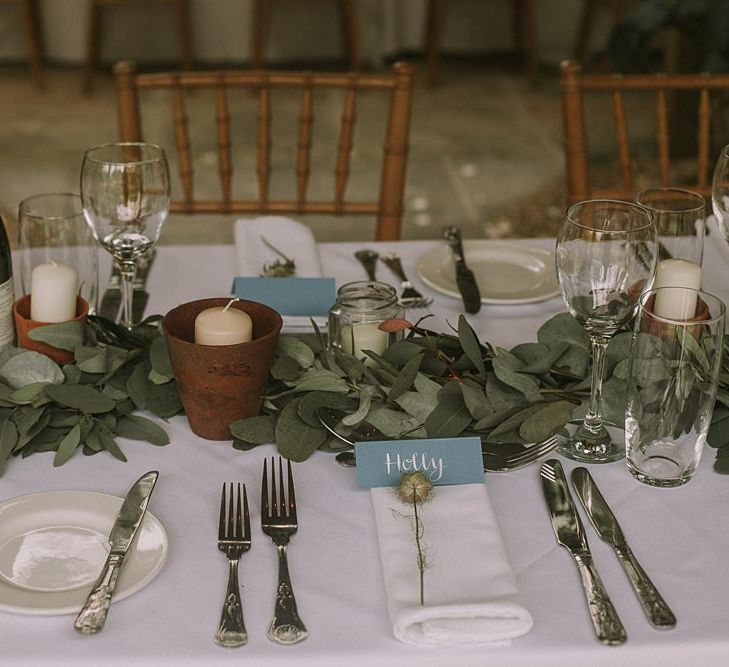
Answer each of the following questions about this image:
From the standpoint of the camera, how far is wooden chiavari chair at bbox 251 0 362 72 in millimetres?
5016

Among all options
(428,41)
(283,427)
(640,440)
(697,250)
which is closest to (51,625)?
(283,427)

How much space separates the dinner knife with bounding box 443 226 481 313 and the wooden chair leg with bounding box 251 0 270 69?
3.75 meters

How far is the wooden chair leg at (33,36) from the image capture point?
5.02 m

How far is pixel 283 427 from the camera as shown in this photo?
1013 millimetres

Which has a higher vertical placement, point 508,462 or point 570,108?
point 570,108

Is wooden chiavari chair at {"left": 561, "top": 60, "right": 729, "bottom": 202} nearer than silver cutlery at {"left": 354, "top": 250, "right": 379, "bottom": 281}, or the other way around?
silver cutlery at {"left": 354, "top": 250, "right": 379, "bottom": 281}

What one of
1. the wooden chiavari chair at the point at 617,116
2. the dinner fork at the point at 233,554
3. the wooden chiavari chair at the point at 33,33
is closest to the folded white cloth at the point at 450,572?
the dinner fork at the point at 233,554

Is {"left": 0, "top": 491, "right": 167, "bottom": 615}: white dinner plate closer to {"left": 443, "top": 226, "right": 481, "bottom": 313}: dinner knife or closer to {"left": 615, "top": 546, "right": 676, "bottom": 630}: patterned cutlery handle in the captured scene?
{"left": 615, "top": 546, "right": 676, "bottom": 630}: patterned cutlery handle

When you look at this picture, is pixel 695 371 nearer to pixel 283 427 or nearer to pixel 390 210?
pixel 283 427

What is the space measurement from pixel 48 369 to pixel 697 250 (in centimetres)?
76

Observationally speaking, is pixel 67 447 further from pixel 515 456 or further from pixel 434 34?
pixel 434 34

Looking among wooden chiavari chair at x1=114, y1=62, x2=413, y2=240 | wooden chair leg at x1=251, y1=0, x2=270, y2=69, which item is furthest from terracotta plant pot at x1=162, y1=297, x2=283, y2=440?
wooden chair leg at x1=251, y1=0, x2=270, y2=69

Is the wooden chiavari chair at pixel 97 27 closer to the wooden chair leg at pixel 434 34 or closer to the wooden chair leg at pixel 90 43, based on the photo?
the wooden chair leg at pixel 90 43

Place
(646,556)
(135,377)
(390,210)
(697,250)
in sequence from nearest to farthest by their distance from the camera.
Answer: (646,556) < (135,377) < (697,250) < (390,210)
